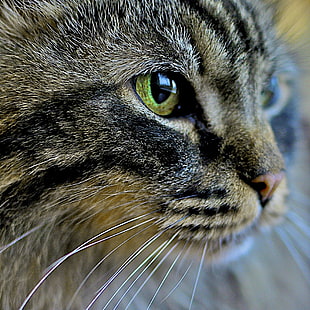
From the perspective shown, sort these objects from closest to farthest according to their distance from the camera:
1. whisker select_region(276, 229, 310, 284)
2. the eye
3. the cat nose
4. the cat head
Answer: the cat head → the cat nose → the eye → whisker select_region(276, 229, 310, 284)

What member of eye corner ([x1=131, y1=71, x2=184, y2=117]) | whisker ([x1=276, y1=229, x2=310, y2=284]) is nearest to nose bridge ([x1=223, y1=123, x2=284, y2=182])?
eye corner ([x1=131, y1=71, x2=184, y2=117])

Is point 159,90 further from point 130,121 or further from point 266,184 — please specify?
point 266,184

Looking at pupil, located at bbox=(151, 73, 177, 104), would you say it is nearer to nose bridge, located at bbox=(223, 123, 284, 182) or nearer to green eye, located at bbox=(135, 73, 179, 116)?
green eye, located at bbox=(135, 73, 179, 116)

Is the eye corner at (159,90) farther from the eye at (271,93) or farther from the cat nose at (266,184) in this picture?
the eye at (271,93)

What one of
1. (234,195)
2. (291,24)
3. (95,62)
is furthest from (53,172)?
(291,24)

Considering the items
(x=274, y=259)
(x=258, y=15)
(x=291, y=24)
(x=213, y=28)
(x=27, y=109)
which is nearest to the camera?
(x=27, y=109)

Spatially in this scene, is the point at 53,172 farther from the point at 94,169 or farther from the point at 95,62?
the point at 95,62

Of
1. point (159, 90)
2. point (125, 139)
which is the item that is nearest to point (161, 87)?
point (159, 90)
